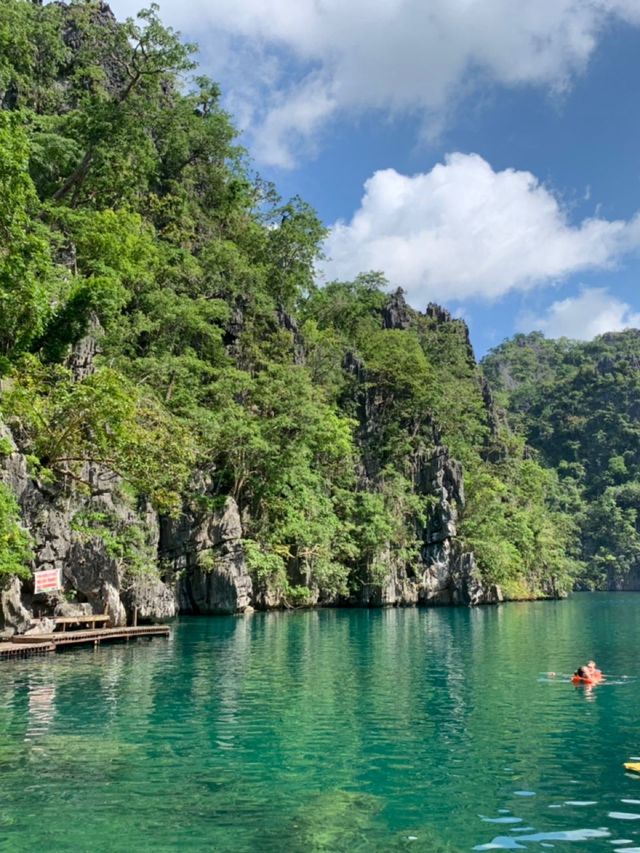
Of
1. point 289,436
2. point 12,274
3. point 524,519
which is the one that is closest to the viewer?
point 12,274

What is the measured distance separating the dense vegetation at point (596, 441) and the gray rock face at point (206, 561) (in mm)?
59795

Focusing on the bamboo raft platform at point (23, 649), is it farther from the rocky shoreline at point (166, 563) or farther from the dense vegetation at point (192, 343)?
the dense vegetation at point (192, 343)

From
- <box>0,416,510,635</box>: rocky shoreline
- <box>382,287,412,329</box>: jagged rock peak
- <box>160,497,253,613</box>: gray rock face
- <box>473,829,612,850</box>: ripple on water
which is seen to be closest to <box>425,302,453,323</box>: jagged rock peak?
<box>382,287,412,329</box>: jagged rock peak

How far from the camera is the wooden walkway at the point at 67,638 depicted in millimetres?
19809

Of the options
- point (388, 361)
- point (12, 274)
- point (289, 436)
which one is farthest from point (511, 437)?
point (12, 274)

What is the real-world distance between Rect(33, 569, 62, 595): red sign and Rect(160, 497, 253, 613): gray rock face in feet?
47.0

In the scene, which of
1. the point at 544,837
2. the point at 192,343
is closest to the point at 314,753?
the point at 544,837

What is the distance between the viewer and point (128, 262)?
3603 centimetres

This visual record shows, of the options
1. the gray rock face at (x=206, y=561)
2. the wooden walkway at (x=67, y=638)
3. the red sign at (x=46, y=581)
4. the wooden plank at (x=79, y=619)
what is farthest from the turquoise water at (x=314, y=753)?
the gray rock face at (x=206, y=561)

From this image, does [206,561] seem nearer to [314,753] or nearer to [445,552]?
[445,552]

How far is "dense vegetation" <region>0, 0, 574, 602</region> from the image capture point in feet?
78.6

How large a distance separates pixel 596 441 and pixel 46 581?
94966 millimetres

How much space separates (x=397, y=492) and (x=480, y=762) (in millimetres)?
40411

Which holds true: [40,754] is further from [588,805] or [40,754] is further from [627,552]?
[627,552]
